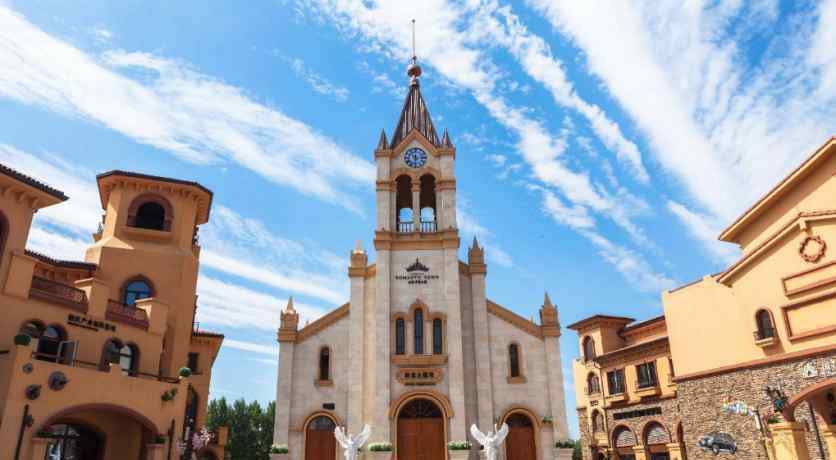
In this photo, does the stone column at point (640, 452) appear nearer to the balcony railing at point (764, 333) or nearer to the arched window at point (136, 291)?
the balcony railing at point (764, 333)

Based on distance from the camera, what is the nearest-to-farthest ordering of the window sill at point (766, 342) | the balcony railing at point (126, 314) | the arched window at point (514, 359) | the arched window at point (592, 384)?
the window sill at point (766, 342) < the balcony railing at point (126, 314) < the arched window at point (514, 359) < the arched window at point (592, 384)

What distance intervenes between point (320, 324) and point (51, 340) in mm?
14522

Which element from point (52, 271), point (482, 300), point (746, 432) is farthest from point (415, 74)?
point (746, 432)

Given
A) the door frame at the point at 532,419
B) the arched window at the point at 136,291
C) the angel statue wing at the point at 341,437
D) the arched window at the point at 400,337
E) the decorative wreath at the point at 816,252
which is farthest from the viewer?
the arched window at the point at 400,337

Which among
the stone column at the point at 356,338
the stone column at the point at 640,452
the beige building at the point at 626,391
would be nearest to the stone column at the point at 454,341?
the stone column at the point at 356,338

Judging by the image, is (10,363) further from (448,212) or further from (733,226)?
(733,226)

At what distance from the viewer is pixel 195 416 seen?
3419cm

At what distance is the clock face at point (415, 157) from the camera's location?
38.4m

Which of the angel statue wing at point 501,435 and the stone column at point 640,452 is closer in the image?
the angel statue wing at point 501,435

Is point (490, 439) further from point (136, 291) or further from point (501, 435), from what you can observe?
point (136, 291)

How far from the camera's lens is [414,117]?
40.9m

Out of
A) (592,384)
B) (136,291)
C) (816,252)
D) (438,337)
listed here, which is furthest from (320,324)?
(816,252)

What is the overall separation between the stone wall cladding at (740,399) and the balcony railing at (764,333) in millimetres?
1194

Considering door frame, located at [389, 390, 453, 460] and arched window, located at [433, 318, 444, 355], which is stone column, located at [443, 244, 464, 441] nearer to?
door frame, located at [389, 390, 453, 460]
